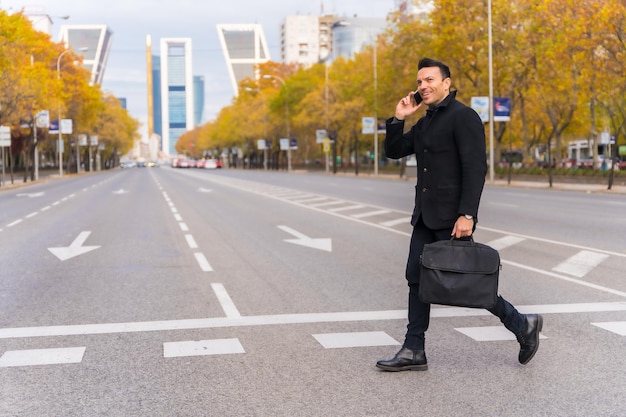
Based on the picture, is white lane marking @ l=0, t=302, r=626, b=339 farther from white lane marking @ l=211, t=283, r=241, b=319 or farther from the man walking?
the man walking

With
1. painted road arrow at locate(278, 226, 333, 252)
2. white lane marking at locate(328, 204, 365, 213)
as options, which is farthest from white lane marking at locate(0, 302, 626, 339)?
white lane marking at locate(328, 204, 365, 213)

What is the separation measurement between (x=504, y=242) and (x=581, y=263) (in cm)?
283

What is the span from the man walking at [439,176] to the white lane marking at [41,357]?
7.24 ft

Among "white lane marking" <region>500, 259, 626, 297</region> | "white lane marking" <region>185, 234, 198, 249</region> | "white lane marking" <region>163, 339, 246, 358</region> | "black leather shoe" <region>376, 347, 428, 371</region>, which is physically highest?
"black leather shoe" <region>376, 347, 428, 371</region>

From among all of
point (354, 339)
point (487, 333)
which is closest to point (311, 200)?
point (487, 333)

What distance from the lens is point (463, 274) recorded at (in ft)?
16.4

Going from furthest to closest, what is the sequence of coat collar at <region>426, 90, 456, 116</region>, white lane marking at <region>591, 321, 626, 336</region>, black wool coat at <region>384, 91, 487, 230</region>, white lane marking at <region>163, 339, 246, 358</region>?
white lane marking at <region>591, 321, 626, 336</region>, white lane marking at <region>163, 339, 246, 358</region>, coat collar at <region>426, 90, 456, 116</region>, black wool coat at <region>384, 91, 487, 230</region>

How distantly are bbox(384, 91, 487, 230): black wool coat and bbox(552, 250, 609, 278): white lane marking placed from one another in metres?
4.97

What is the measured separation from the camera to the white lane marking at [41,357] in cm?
573

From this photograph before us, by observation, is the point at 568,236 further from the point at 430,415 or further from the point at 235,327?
the point at 430,415

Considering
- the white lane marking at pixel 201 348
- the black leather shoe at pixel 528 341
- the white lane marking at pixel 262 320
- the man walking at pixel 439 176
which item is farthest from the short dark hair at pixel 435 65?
the white lane marking at pixel 262 320

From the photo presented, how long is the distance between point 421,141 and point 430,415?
1775mm

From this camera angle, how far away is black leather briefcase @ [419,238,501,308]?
16.4ft

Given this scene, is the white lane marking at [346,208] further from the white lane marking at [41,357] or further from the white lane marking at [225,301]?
the white lane marking at [41,357]
